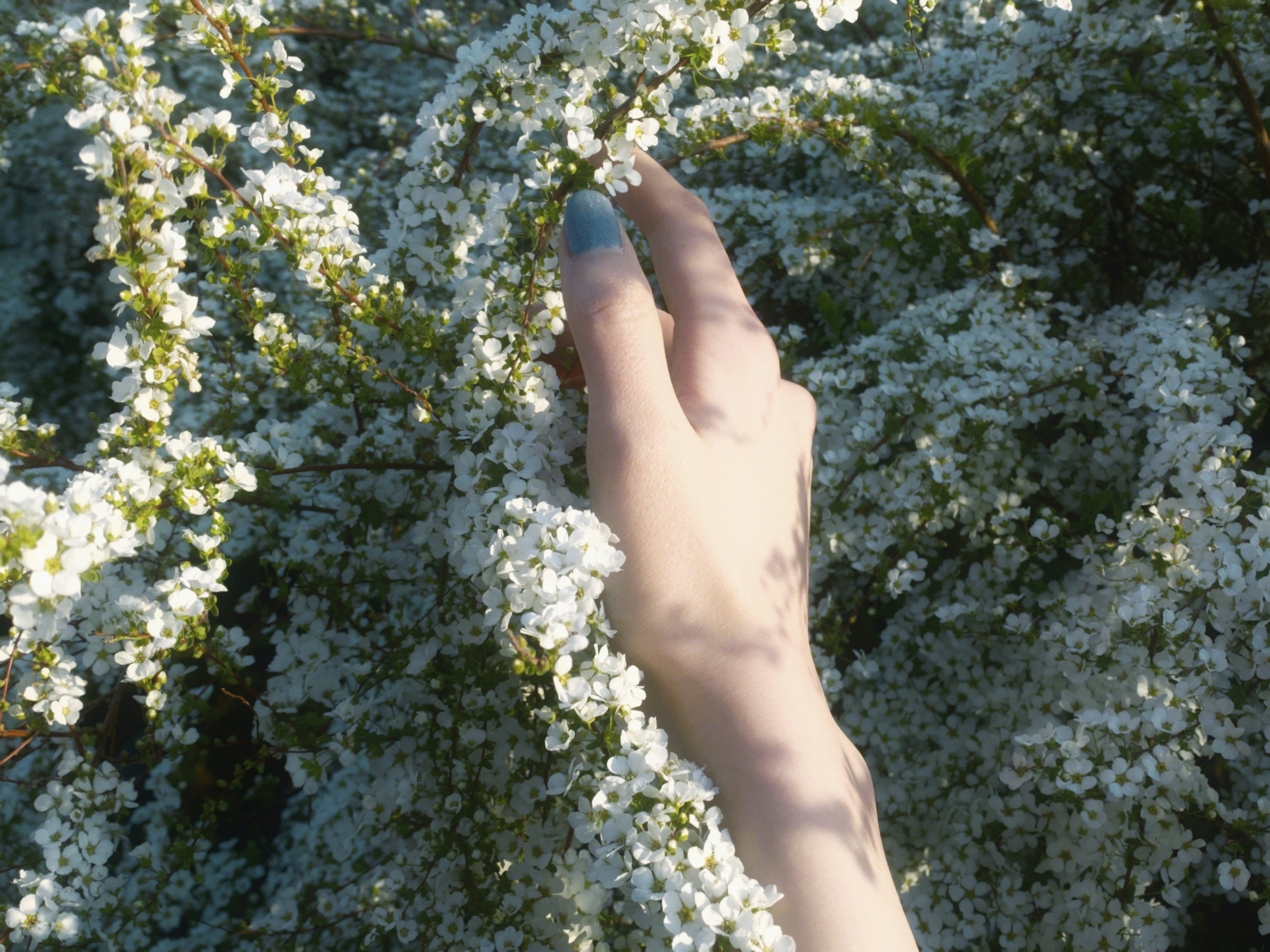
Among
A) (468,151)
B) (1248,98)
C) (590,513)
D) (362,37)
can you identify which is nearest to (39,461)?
(468,151)

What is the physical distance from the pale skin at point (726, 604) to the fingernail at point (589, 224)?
0.09 ft

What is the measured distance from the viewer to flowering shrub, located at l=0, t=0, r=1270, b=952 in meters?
1.67

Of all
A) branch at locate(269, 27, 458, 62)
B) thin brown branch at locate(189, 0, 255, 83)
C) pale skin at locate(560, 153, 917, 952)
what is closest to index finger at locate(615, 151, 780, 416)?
pale skin at locate(560, 153, 917, 952)

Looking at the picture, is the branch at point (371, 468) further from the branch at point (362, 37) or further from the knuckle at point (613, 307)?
the branch at point (362, 37)

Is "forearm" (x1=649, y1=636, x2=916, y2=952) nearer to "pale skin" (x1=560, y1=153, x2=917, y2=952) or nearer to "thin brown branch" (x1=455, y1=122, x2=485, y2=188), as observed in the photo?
"pale skin" (x1=560, y1=153, x2=917, y2=952)

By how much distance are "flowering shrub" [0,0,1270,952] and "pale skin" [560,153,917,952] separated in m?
0.16

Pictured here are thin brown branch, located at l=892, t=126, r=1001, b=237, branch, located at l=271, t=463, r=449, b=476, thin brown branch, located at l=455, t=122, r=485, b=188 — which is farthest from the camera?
thin brown branch, located at l=892, t=126, r=1001, b=237

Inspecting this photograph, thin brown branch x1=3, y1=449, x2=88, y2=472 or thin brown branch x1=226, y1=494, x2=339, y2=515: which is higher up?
thin brown branch x1=3, y1=449, x2=88, y2=472

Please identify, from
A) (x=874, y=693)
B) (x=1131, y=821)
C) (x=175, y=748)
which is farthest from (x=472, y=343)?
(x=1131, y=821)

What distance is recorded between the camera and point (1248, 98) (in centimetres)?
289

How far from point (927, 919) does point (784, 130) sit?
2.68 metres

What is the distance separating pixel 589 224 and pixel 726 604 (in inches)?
37.6

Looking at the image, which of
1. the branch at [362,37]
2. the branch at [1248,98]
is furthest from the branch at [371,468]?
the branch at [1248,98]

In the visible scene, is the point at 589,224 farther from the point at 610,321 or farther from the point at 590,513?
the point at 590,513
